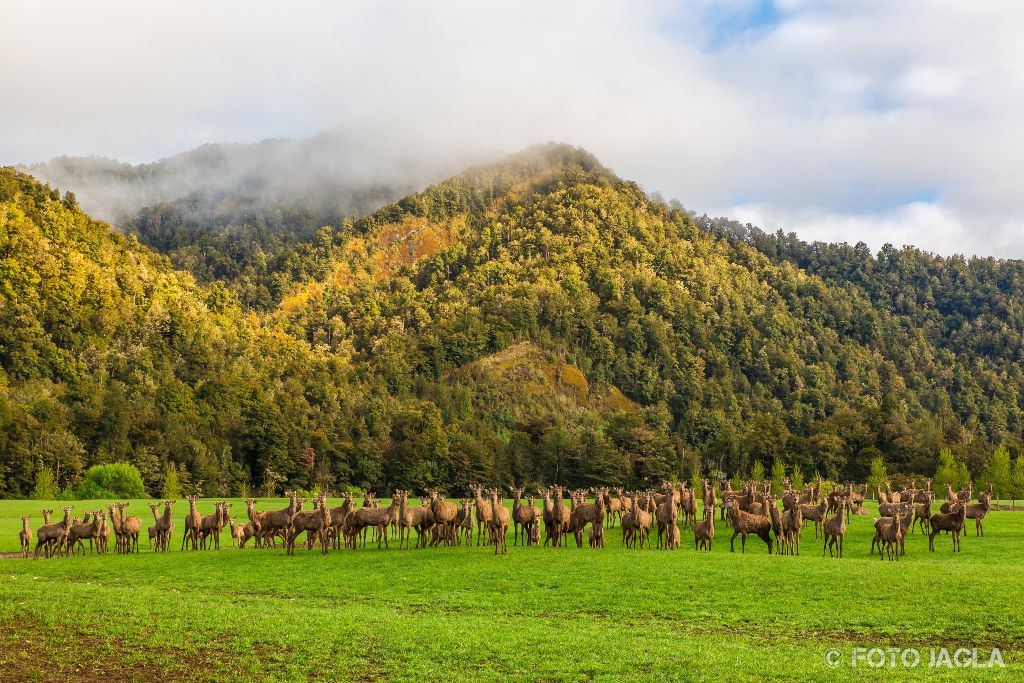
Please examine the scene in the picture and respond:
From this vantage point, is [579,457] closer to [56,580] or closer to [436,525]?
[436,525]

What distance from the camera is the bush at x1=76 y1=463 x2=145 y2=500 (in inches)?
3049

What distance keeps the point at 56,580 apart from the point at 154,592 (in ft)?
20.7

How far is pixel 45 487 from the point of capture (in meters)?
76.1

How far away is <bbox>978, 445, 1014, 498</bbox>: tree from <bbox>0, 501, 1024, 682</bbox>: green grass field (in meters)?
45.9

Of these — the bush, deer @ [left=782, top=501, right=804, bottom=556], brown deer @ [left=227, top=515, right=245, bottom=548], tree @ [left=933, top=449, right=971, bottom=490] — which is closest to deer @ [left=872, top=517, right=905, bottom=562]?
deer @ [left=782, top=501, right=804, bottom=556]

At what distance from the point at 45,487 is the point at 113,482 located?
545cm

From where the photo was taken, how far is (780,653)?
16.9 m

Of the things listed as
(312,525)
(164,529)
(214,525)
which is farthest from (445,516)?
(164,529)

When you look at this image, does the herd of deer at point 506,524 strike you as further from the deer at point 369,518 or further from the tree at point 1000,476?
the tree at point 1000,476

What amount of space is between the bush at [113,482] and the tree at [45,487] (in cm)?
211

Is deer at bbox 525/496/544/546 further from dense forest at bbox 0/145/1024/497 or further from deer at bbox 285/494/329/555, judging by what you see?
dense forest at bbox 0/145/1024/497

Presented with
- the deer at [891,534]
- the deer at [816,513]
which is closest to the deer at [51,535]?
the deer at [816,513]

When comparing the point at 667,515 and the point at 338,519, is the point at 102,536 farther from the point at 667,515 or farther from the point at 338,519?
the point at 667,515

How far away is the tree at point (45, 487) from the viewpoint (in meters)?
75.7
